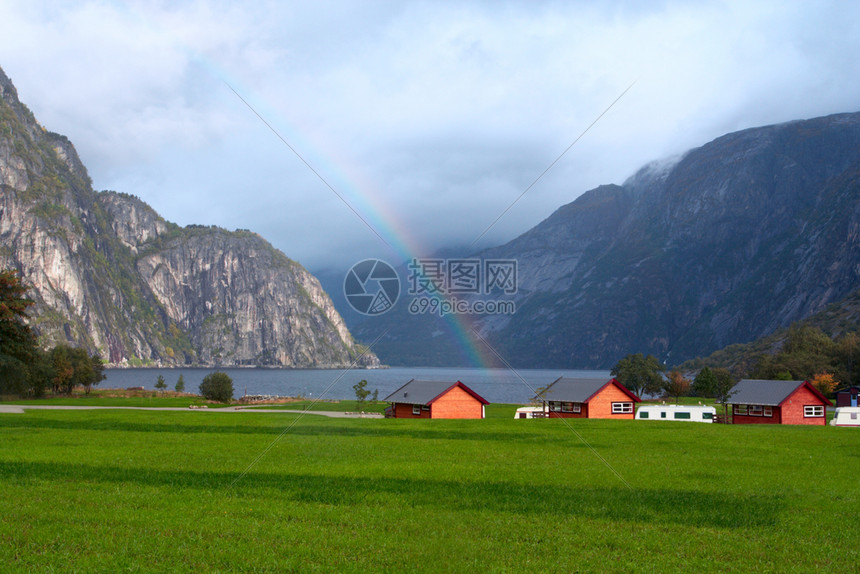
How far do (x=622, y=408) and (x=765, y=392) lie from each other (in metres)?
13.8

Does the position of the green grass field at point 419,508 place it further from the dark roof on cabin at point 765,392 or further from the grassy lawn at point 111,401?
the grassy lawn at point 111,401

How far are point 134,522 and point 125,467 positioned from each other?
9375 mm

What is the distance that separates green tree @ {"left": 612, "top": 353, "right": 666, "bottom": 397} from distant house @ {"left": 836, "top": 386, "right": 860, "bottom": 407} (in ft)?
146

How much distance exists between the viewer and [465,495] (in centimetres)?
1797

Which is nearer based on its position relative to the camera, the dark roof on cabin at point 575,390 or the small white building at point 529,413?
the dark roof on cabin at point 575,390

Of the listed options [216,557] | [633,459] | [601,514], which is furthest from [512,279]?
[216,557]

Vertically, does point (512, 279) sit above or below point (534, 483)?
above

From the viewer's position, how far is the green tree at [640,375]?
430 feet

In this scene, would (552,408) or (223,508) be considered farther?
(552,408)

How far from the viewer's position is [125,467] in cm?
2219

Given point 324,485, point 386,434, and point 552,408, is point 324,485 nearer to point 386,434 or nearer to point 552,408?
point 386,434

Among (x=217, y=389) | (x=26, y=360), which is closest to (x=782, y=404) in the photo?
(x=26, y=360)

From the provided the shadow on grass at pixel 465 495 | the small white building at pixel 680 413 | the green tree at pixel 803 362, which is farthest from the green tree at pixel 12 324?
the green tree at pixel 803 362

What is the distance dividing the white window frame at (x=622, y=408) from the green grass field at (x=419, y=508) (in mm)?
37276
